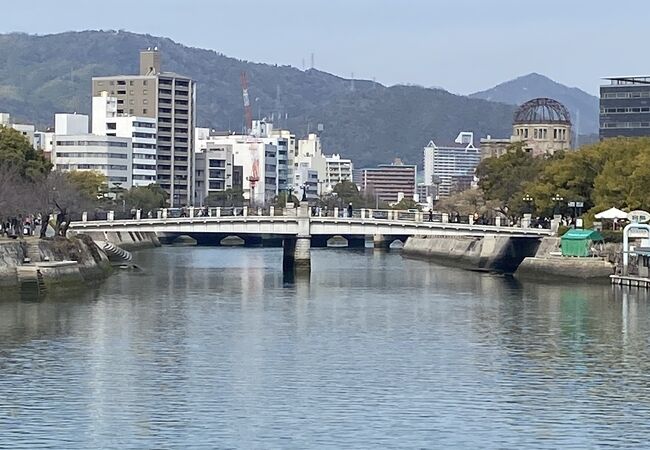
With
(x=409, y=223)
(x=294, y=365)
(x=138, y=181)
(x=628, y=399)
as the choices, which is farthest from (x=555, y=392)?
(x=138, y=181)

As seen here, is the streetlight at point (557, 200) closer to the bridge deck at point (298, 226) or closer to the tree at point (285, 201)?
the bridge deck at point (298, 226)

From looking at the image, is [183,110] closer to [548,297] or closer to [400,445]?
[548,297]

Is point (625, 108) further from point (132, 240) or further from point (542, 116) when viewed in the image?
point (542, 116)

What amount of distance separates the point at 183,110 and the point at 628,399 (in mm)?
148923

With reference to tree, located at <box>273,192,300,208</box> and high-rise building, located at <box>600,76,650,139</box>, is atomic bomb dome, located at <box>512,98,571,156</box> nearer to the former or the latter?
tree, located at <box>273,192,300,208</box>

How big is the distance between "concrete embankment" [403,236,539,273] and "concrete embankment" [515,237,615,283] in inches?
170

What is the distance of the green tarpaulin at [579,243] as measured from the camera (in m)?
75.5

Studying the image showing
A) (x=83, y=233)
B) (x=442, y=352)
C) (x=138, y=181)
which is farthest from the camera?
(x=138, y=181)

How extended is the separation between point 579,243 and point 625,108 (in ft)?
199

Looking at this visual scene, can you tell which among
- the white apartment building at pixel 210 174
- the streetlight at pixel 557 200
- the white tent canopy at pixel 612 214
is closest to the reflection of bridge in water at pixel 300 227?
the white tent canopy at pixel 612 214

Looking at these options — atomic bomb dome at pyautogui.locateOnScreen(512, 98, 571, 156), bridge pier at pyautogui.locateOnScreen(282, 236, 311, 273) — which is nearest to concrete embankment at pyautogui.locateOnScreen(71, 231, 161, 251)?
bridge pier at pyautogui.locateOnScreen(282, 236, 311, 273)

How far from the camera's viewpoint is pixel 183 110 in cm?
18112

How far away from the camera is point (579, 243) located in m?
75.5

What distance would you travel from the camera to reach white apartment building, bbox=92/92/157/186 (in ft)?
543
